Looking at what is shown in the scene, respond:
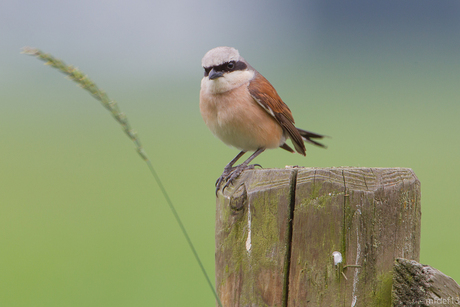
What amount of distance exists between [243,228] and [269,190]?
0.70 feet

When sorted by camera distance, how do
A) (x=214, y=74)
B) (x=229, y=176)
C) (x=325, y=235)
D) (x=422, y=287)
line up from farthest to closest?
(x=214, y=74) → (x=229, y=176) → (x=325, y=235) → (x=422, y=287)

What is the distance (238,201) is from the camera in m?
1.92

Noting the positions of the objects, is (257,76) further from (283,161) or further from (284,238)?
(283,161)

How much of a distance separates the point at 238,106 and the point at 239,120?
0.40 ft

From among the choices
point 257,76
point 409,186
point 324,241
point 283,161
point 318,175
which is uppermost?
point 257,76

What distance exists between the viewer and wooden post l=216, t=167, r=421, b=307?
1.77 meters

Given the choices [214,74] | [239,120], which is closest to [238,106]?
[239,120]

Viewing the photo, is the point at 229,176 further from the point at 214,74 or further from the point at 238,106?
the point at 214,74

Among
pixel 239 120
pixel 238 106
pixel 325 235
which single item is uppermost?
pixel 238 106

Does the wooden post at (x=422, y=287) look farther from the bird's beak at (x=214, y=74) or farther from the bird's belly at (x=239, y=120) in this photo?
the bird's beak at (x=214, y=74)

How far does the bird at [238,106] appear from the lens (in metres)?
3.68

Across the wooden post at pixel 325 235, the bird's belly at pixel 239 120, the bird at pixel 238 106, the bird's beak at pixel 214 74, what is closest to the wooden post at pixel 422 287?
the wooden post at pixel 325 235

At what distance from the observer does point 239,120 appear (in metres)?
3.66

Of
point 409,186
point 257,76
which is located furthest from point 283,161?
point 409,186
